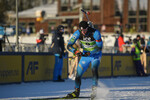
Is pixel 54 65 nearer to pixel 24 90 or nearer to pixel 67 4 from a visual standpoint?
pixel 24 90

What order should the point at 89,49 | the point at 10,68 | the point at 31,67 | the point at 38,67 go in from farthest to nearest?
1. the point at 38,67
2. the point at 31,67
3. the point at 10,68
4. the point at 89,49

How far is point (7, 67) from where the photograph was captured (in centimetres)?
A: 1366

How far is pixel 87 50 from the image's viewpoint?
10.4 meters

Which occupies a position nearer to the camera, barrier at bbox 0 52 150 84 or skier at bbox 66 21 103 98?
skier at bbox 66 21 103 98

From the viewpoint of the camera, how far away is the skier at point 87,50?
400 inches

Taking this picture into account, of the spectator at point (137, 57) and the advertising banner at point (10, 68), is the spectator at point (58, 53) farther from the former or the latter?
the spectator at point (137, 57)

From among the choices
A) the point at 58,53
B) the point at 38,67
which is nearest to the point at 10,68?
the point at 38,67

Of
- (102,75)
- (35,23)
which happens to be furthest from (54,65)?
(35,23)

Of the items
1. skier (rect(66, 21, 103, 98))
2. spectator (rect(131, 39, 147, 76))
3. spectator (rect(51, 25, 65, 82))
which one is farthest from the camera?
spectator (rect(131, 39, 147, 76))

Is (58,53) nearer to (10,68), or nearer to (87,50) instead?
(10,68)

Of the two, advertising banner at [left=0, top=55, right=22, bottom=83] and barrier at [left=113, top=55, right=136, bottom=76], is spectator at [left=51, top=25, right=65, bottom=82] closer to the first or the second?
advertising banner at [left=0, top=55, right=22, bottom=83]

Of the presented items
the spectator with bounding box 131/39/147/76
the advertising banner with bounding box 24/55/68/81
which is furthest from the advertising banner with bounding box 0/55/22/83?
the spectator with bounding box 131/39/147/76

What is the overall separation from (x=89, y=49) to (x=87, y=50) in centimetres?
6

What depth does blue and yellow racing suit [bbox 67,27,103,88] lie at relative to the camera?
403 inches
